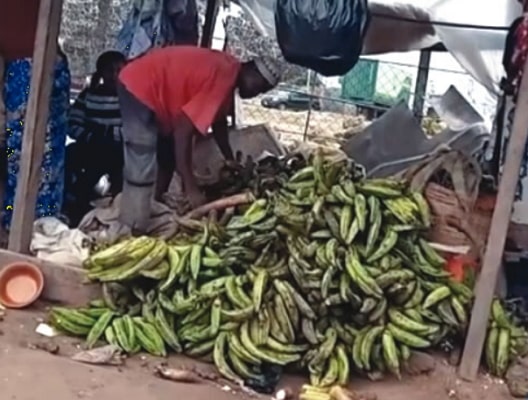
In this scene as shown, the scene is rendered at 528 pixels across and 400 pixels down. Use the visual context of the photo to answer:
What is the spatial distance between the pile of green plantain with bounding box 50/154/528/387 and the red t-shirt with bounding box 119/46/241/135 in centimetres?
83

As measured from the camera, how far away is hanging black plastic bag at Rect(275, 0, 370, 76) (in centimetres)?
452

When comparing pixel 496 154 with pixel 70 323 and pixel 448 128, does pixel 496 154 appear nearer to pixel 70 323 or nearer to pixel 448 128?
pixel 448 128

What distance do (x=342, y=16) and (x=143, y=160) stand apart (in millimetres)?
1582

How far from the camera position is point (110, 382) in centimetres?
408

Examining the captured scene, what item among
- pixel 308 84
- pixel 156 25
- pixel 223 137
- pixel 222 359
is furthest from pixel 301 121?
pixel 222 359

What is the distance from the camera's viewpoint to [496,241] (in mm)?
4336

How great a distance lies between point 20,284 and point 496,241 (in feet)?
8.44

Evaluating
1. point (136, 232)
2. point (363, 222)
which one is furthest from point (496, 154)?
point (136, 232)

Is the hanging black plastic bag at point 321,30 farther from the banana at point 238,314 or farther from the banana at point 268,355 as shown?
the banana at point 268,355

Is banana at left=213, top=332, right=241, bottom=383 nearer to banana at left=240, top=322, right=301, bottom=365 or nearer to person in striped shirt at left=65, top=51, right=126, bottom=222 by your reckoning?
banana at left=240, top=322, right=301, bottom=365

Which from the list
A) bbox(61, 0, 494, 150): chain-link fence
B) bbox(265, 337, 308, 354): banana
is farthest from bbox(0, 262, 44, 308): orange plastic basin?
bbox(61, 0, 494, 150): chain-link fence

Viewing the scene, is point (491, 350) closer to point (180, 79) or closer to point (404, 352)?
point (404, 352)

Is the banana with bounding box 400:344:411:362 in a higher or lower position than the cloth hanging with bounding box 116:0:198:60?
lower

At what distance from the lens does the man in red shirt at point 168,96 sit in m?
5.29
